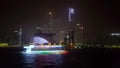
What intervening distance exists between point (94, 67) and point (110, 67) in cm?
382

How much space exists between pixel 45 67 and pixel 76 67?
7547 millimetres

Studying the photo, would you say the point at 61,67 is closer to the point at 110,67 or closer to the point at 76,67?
the point at 76,67

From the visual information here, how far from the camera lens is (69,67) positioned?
85625 mm

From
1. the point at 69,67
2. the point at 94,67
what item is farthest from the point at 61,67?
the point at 94,67

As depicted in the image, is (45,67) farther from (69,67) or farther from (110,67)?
(110,67)

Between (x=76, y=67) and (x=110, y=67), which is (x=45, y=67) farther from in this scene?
(x=110, y=67)

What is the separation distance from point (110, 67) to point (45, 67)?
15.6 metres

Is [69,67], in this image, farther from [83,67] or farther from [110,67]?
[110,67]

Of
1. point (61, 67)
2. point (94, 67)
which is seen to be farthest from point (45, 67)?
point (94, 67)

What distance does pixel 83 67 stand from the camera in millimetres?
85688

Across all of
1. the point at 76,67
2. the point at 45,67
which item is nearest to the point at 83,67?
the point at 76,67

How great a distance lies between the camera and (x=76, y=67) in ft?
279

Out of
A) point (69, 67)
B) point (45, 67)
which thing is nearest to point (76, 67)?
point (69, 67)

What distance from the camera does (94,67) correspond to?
282 feet
